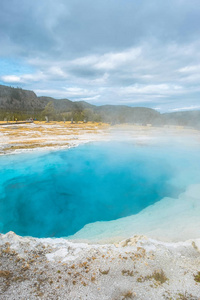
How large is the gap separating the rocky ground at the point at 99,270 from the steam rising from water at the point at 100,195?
147cm

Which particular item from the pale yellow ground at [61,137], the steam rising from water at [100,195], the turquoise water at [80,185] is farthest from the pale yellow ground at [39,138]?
the steam rising from water at [100,195]

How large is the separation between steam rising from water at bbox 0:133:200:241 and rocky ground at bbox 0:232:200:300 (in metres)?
1.47

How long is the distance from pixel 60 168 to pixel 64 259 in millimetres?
14655

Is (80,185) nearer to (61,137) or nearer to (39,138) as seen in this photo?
(39,138)

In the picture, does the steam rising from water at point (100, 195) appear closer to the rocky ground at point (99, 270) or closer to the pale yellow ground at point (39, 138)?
the rocky ground at point (99, 270)

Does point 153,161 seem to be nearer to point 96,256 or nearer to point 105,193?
point 105,193

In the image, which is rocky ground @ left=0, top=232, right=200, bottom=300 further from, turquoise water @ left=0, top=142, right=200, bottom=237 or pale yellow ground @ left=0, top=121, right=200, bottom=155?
pale yellow ground @ left=0, top=121, right=200, bottom=155

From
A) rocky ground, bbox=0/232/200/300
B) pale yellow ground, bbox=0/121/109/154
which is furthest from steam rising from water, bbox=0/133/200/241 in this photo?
pale yellow ground, bbox=0/121/109/154

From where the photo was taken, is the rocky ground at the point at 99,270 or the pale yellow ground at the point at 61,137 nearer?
the rocky ground at the point at 99,270

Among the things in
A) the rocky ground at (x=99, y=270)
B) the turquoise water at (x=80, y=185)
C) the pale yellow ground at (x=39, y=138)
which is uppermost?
the pale yellow ground at (x=39, y=138)

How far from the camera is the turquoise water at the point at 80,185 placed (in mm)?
10734

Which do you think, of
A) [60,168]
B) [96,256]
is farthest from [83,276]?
[60,168]

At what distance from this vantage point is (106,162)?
22.5m

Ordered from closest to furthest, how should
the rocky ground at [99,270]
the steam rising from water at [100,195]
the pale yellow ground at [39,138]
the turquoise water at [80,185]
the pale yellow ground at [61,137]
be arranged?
the rocky ground at [99,270] → the steam rising from water at [100,195] → the turquoise water at [80,185] → the pale yellow ground at [39,138] → the pale yellow ground at [61,137]
